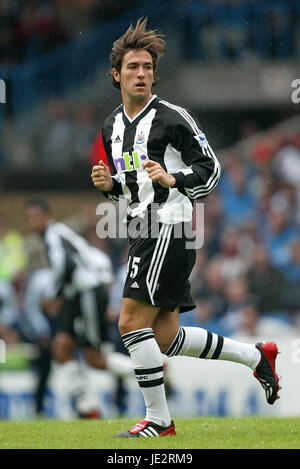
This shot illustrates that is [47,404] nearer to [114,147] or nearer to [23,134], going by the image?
[114,147]

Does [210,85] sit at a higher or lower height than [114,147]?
higher

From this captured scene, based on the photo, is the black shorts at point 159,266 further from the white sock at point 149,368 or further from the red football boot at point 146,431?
the red football boot at point 146,431

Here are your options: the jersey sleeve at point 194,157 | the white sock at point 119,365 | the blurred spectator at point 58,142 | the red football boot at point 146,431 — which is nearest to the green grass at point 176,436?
the red football boot at point 146,431

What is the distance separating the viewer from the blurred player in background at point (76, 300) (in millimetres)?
8672

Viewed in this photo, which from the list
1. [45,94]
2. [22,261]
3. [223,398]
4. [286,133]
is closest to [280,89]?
[286,133]

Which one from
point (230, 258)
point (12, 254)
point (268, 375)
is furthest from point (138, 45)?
point (12, 254)

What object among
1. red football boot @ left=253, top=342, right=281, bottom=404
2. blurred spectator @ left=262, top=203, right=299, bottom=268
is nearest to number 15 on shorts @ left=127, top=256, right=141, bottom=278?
red football boot @ left=253, top=342, right=281, bottom=404

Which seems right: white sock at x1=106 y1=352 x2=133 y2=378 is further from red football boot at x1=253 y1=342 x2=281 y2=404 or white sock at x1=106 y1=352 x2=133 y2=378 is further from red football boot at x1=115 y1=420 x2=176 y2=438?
red football boot at x1=115 y1=420 x2=176 y2=438

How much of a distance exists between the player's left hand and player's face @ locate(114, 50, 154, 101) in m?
0.51

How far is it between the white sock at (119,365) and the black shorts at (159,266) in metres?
4.12

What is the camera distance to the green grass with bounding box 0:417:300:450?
14.6ft

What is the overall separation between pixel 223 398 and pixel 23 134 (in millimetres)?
6785

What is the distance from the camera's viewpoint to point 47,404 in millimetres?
9109
